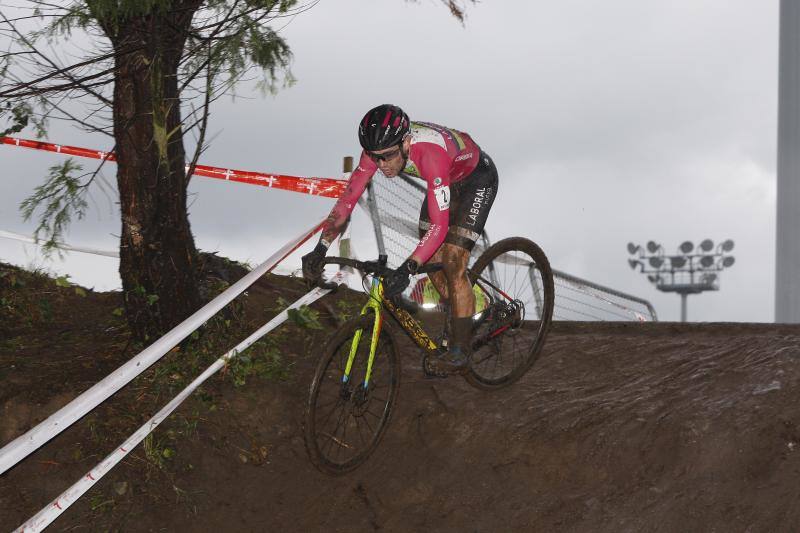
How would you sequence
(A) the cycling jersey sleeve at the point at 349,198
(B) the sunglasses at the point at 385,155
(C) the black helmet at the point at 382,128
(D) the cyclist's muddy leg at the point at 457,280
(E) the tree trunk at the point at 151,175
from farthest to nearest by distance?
(E) the tree trunk at the point at 151,175 → (D) the cyclist's muddy leg at the point at 457,280 → (A) the cycling jersey sleeve at the point at 349,198 → (B) the sunglasses at the point at 385,155 → (C) the black helmet at the point at 382,128

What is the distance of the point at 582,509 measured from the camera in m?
5.00

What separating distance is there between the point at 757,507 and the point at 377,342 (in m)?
2.43

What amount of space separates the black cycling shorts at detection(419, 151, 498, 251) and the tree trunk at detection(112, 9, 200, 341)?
205 cm

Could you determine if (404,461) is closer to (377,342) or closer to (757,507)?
(377,342)

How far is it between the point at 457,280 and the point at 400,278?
931mm

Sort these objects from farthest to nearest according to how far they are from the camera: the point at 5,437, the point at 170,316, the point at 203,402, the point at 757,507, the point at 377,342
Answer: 1. the point at 170,316
2. the point at 203,402
3. the point at 5,437
4. the point at 377,342
5. the point at 757,507

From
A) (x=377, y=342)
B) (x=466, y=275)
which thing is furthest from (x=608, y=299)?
(x=377, y=342)

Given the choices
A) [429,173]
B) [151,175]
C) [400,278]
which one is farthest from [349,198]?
[151,175]

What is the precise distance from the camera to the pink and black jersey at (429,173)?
18.0 feet

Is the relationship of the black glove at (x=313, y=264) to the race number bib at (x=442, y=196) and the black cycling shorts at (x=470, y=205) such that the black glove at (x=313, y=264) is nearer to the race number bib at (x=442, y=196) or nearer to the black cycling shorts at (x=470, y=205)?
the race number bib at (x=442, y=196)

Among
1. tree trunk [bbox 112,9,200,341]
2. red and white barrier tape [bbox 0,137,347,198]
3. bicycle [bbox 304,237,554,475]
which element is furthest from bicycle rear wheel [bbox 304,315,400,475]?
red and white barrier tape [bbox 0,137,347,198]

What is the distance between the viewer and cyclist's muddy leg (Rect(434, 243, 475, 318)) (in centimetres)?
606

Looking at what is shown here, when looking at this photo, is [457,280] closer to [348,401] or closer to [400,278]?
[400,278]

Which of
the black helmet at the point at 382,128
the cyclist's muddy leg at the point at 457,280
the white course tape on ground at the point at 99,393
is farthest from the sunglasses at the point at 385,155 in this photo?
the white course tape on ground at the point at 99,393
